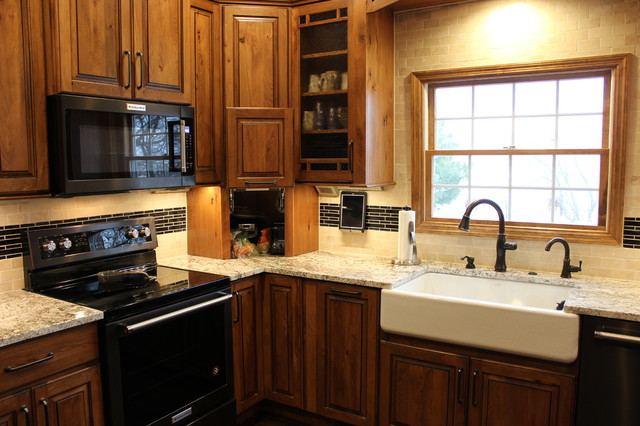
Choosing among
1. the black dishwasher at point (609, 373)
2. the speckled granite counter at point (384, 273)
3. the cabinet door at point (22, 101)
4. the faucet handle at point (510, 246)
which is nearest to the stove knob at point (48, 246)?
the cabinet door at point (22, 101)

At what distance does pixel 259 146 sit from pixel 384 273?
101 cm

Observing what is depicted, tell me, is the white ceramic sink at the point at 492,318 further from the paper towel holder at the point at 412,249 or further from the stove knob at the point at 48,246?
the stove knob at the point at 48,246

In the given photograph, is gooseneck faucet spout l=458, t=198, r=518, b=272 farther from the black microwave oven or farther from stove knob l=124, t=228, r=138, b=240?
stove knob l=124, t=228, r=138, b=240

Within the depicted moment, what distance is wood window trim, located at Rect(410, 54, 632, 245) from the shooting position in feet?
8.55

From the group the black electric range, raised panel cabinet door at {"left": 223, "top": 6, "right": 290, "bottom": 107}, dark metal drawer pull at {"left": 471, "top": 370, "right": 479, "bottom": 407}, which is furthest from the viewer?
raised panel cabinet door at {"left": 223, "top": 6, "right": 290, "bottom": 107}

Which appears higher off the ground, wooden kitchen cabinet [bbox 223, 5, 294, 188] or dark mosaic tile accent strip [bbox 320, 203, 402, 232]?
wooden kitchen cabinet [bbox 223, 5, 294, 188]

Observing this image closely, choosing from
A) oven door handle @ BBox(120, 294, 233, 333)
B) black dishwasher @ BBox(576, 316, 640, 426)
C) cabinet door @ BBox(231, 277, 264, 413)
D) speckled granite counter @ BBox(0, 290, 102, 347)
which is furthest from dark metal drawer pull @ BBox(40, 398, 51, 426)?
black dishwasher @ BBox(576, 316, 640, 426)

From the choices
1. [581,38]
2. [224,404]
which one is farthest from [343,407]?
[581,38]

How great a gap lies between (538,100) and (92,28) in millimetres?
2283

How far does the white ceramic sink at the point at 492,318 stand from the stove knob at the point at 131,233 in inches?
53.6

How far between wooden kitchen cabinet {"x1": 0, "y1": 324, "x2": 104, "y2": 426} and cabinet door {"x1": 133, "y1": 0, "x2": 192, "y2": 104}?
1.19 meters

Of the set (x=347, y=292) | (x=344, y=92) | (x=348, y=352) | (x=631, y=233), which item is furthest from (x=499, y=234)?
(x=344, y=92)

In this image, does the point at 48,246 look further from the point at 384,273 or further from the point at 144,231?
the point at 384,273

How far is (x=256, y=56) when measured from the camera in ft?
9.91
